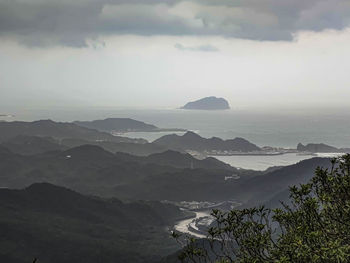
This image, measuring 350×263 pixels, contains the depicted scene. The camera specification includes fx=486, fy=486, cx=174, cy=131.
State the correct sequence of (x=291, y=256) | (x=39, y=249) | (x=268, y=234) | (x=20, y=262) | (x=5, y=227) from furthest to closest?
(x=5, y=227) < (x=39, y=249) < (x=20, y=262) < (x=268, y=234) < (x=291, y=256)

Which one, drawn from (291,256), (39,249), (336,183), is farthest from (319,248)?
(39,249)

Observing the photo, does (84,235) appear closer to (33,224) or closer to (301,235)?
(33,224)

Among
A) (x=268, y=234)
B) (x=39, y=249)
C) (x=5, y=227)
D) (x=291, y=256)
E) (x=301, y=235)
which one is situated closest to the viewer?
(x=291, y=256)

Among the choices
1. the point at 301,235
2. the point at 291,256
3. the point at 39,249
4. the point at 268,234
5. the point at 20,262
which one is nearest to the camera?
the point at 291,256

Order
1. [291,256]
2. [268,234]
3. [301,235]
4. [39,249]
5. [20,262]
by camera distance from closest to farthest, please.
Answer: [291,256], [301,235], [268,234], [20,262], [39,249]

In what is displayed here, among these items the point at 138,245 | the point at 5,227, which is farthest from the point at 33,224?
the point at 138,245

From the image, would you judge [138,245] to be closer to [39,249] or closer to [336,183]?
[39,249]

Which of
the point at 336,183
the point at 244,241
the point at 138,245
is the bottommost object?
the point at 138,245

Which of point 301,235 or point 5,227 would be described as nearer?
point 301,235

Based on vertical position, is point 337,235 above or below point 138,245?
above
